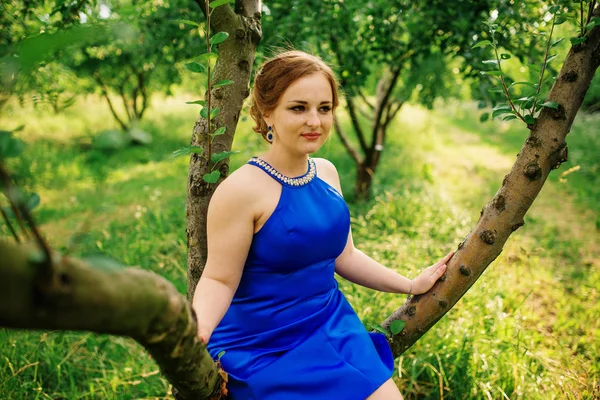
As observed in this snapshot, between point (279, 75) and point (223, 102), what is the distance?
25 cm

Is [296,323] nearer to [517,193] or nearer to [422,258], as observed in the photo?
[517,193]

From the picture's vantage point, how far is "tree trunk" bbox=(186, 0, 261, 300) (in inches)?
67.2

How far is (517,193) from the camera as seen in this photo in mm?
1620

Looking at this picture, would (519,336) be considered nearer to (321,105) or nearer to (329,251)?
(329,251)

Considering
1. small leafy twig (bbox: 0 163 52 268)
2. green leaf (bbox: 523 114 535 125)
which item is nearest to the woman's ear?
green leaf (bbox: 523 114 535 125)

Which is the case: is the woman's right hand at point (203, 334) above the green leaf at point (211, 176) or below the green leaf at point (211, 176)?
below

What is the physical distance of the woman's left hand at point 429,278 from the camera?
177 cm

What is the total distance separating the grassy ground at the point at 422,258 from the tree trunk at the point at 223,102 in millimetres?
597

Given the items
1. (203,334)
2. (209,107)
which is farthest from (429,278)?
(209,107)

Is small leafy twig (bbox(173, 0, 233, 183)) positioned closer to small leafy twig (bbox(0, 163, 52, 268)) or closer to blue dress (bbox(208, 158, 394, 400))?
blue dress (bbox(208, 158, 394, 400))

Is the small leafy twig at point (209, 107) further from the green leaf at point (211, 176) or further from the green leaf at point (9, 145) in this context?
the green leaf at point (9, 145)

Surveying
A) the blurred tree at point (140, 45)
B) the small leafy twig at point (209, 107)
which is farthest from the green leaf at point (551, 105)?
the blurred tree at point (140, 45)

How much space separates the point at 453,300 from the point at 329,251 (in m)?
0.51

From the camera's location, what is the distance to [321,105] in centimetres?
166
